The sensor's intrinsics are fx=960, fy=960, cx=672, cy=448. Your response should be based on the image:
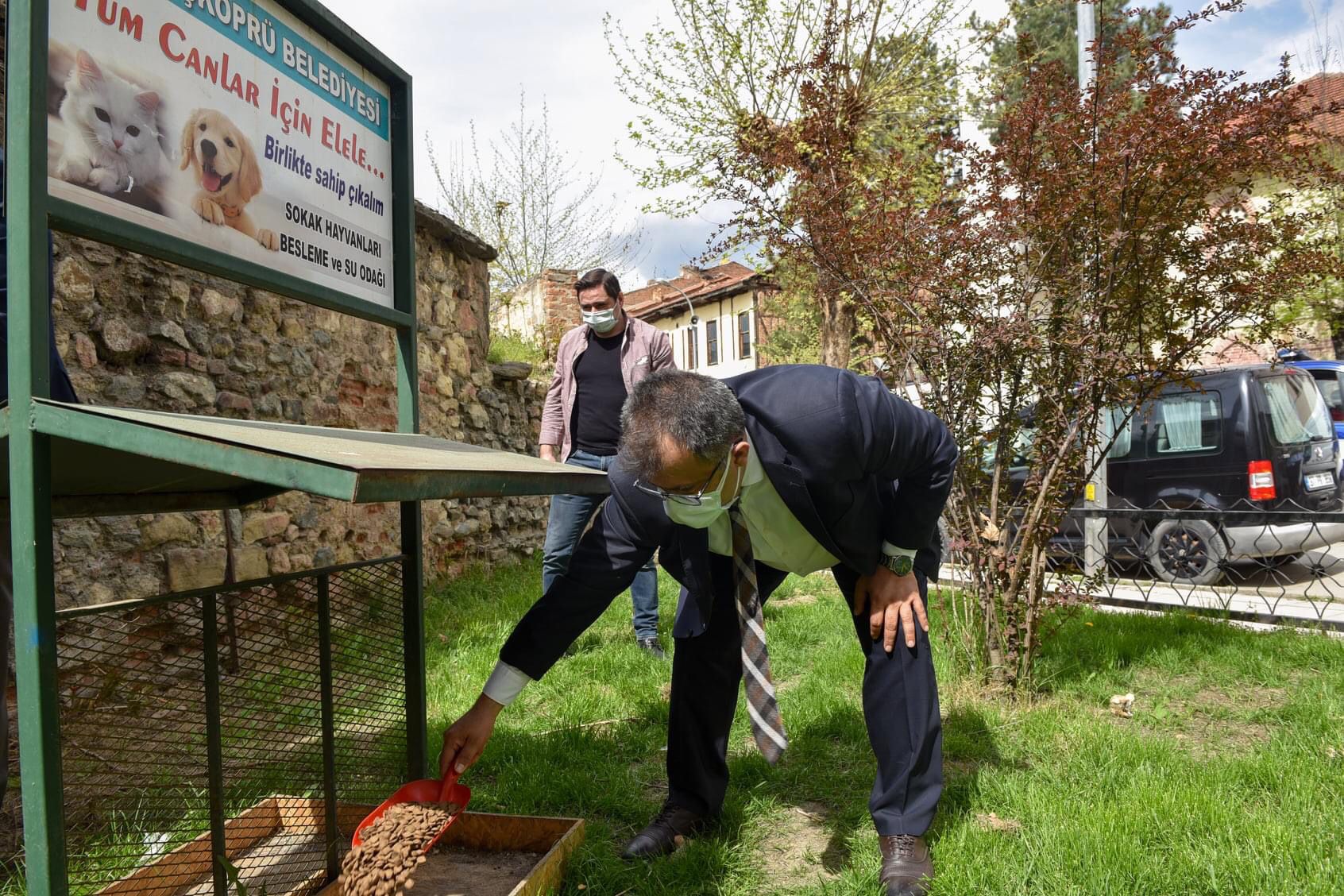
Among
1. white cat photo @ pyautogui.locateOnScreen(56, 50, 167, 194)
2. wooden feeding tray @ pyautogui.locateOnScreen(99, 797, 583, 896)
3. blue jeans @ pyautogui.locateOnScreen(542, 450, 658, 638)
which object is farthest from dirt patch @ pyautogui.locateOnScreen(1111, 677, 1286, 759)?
white cat photo @ pyautogui.locateOnScreen(56, 50, 167, 194)

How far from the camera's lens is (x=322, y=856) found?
A: 2.70 m

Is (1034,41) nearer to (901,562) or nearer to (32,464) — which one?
(901,562)

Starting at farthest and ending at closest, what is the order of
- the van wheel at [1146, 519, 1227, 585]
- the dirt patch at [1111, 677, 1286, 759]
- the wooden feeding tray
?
the van wheel at [1146, 519, 1227, 585]
the dirt patch at [1111, 677, 1286, 759]
the wooden feeding tray

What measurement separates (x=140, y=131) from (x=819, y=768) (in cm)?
299

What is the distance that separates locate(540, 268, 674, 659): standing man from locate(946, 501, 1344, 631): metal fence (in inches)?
81.2

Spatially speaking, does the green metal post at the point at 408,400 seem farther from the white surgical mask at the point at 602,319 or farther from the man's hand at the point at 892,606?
the white surgical mask at the point at 602,319

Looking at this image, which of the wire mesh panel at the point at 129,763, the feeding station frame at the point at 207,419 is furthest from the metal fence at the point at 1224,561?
the wire mesh panel at the point at 129,763

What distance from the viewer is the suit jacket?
2598mm

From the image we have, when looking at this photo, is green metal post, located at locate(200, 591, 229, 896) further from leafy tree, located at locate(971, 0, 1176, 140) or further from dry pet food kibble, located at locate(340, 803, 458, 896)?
leafy tree, located at locate(971, 0, 1176, 140)

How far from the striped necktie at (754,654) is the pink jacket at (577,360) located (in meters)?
2.33

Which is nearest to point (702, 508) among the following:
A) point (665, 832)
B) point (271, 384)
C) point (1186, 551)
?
point (665, 832)

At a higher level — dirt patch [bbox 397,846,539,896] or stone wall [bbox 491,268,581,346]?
stone wall [bbox 491,268,581,346]

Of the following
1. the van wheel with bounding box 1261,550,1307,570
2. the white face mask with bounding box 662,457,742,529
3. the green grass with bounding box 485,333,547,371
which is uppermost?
the green grass with bounding box 485,333,547,371

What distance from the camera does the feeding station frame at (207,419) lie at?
5.49ft
